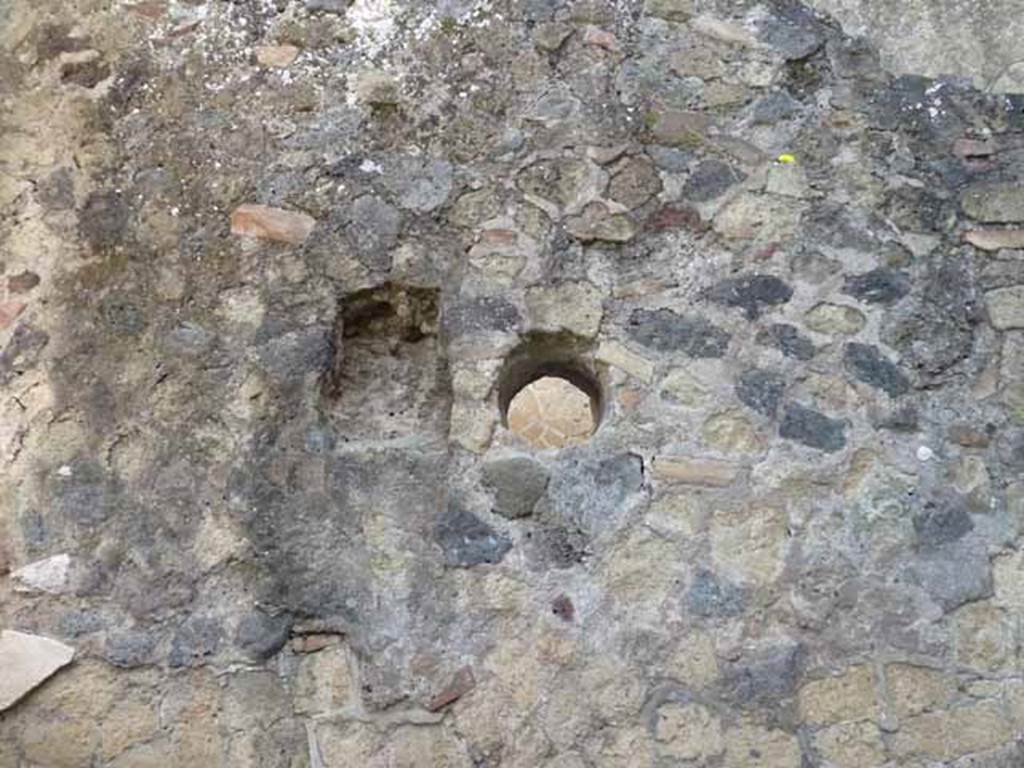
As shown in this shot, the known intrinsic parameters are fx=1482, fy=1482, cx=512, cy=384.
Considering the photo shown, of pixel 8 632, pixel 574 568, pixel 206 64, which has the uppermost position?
pixel 206 64

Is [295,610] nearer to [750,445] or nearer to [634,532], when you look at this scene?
[634,532]

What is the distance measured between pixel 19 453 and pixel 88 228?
56cm

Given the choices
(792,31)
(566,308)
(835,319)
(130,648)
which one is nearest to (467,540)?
(566,308)

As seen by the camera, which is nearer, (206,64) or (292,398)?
(292,398)

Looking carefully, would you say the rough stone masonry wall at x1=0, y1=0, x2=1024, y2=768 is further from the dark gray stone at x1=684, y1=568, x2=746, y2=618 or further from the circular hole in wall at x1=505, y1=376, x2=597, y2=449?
the circular hole in wall at x1=505, y1=376, x2=597, y2=449

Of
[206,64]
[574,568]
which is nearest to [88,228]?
[206,64]

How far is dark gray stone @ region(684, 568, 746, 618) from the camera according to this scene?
312 centimetres

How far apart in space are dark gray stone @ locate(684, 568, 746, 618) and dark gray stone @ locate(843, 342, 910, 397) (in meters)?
0.58

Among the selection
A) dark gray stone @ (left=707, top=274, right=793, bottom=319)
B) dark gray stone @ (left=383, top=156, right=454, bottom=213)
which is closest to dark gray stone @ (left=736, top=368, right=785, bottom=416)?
dark gray stone @ (left=707, top=274, right=793, bottom=319)

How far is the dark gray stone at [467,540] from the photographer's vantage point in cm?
316

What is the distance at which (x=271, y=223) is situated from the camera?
3.44 metres

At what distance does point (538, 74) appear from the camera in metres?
3.62

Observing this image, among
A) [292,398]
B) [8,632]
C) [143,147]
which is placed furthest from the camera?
[143,147]

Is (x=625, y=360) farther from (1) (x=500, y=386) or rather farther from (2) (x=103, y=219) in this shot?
(2) (x=103, y=219)
